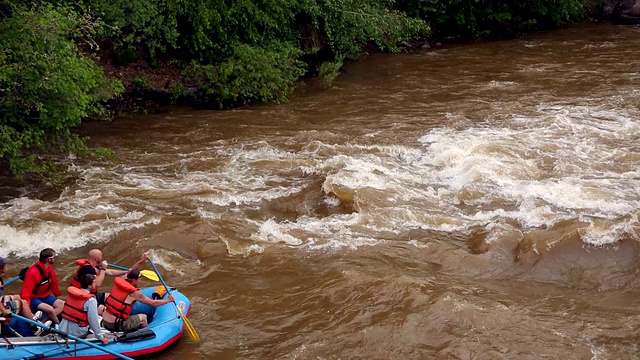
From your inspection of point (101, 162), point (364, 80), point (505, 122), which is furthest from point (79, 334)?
→ point (364, 80)

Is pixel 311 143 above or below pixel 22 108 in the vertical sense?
below

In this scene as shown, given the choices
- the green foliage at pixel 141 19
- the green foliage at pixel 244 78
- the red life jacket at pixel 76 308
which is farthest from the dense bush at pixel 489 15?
the red life jacket at pixel 76 308

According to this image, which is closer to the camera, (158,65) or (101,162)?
(101,162)

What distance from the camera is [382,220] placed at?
420 inches

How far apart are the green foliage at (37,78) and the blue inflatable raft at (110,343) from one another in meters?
4.25

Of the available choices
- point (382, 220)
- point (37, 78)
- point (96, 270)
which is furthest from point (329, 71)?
point (96, 270)

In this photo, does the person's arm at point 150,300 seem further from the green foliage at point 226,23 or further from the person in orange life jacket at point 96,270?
the green foliage at point 226,23

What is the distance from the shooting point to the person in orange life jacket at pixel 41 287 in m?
7.83

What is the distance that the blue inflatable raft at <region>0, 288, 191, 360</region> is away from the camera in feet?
23.6

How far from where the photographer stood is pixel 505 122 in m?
14.7

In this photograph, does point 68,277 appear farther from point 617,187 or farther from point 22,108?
point 617,187

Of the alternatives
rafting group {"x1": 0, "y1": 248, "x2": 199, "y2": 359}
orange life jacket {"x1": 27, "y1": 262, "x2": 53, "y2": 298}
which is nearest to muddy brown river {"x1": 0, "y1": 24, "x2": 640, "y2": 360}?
rafting group {"x1": 0, "y1": 248, "x2": 199, "y2": 359}

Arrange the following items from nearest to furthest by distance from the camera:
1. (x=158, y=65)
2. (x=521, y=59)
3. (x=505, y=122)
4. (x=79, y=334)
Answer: (x=79, y=334) → (x=505, y=122) → (x=158, y=65) → (x=521, y=59)

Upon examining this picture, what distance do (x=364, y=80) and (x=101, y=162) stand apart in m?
7.73
